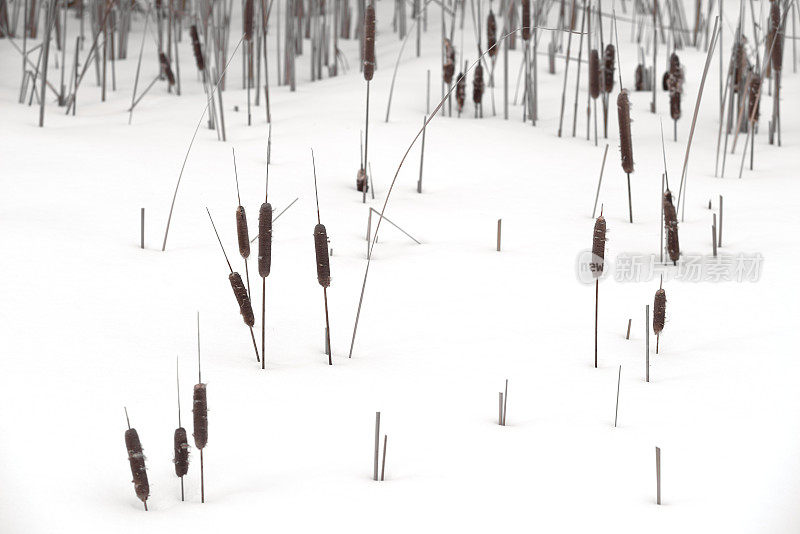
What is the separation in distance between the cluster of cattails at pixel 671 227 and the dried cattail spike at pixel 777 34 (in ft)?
2.85

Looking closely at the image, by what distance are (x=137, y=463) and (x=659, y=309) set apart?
30.8 inches

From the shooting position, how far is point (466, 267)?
1.74 m

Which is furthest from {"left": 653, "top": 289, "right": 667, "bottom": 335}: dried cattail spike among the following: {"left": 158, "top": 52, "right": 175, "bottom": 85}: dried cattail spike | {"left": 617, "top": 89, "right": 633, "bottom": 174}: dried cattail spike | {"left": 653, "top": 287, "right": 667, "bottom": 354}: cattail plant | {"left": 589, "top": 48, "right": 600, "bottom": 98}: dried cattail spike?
{"left": 158, "top": 52, "right": 175, "bottom": 85}: dried cattail spike

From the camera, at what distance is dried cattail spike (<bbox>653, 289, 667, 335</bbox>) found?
1.33 metres

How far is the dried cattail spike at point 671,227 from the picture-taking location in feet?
5.26

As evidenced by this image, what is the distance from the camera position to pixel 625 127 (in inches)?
68.1

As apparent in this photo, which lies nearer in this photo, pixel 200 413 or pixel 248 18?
pixel 200 413

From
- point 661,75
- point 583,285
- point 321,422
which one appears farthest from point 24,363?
point 661,75

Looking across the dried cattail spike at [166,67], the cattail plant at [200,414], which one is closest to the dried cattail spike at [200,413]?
the cattail plant at [200,414]

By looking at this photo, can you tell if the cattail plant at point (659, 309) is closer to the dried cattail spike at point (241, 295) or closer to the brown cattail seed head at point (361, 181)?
the dried cattail spike at point (241, 295)

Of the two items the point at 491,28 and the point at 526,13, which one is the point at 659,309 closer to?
the point at 526,13

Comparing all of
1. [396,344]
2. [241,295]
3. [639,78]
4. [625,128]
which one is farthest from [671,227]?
[639,78]

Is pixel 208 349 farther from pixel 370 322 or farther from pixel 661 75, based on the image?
pixel 661 75

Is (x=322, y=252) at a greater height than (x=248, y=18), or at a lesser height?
lesser
